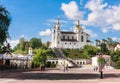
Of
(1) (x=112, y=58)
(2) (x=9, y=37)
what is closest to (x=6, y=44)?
(2) (x=9, y=37)

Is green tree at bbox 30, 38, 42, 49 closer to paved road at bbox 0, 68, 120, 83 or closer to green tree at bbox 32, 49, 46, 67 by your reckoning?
green tree at bbox 32, 49, 46, 67

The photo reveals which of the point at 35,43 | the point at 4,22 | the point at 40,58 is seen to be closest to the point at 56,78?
the point at 4,22

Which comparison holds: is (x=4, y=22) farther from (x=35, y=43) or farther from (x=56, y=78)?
(x=35, y=43)

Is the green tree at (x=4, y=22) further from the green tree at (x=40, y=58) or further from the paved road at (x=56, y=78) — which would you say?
the green tree at (x=40, y=58)

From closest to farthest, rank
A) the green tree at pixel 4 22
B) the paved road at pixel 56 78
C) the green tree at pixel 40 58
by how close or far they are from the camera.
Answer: the paved road at pixel 56 78
the green tree at pixel 4 22
the green tree at pixel 40 58

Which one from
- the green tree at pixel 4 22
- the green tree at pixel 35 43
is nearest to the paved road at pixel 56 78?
the green tree at pixel 4 22

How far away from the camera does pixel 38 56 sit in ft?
305

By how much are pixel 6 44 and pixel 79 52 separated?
141809mm

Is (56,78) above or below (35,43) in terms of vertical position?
below

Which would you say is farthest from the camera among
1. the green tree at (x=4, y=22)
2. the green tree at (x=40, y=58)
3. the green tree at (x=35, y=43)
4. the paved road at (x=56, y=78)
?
the green tree at (x=35, y=43)

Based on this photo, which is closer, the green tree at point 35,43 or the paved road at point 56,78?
the paved road at point 56,78

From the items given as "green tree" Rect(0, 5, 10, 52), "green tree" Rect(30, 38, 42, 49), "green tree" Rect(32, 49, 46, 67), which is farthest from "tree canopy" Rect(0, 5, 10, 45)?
"green tree" Rect(30, 38, 42, 49)

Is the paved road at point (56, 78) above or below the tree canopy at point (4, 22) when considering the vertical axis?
below

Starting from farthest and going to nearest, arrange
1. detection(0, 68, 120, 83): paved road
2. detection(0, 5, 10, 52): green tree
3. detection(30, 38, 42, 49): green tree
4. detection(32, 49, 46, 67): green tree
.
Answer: detection(30, 38, 42, 49): green tree < detection(32, 49, 46, 67): green tree < detection(0, 5, 10, 52): green tree < detection(0, 68, 120, 83): paved road
